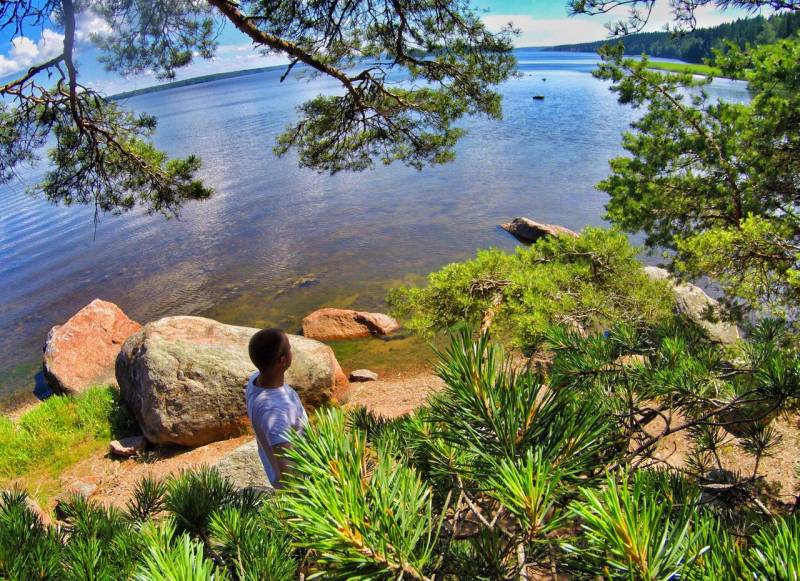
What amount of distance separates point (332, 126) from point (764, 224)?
21.8 feet

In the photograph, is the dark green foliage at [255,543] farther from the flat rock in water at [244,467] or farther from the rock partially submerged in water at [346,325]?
the rock partially submerged in water at [346,325]

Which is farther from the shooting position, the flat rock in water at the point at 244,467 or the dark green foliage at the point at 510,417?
the flat rock in water at the point at 244,467

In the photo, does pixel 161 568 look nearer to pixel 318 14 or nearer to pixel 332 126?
pixel 318 14

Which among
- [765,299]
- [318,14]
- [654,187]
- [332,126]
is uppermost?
[318,14]

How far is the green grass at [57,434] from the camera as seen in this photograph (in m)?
7.48

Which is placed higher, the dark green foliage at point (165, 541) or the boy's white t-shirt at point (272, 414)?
the dark green foliage at point (165, 541)

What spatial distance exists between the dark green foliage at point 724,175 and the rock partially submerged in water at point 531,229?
8998mm

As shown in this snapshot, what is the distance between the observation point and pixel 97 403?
912cm

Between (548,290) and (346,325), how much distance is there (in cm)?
844

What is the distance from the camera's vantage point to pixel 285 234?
21.5 m

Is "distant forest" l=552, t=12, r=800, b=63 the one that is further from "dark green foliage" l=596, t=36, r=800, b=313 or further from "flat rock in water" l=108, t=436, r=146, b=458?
"flat rock in water" l=108, t=436, r=146, b=458

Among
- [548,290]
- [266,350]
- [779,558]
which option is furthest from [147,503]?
[548,290]

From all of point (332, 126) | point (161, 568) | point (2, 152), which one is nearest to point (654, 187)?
point (332, 126)

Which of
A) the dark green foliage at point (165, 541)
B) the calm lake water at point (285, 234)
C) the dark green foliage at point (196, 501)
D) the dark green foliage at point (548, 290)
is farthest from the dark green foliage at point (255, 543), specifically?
the calm lake water at point (285, 234)
